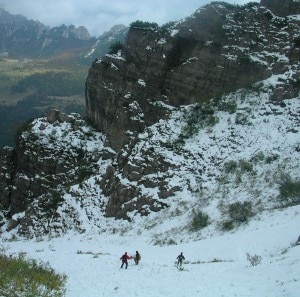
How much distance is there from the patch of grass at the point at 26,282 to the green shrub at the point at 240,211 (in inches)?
600

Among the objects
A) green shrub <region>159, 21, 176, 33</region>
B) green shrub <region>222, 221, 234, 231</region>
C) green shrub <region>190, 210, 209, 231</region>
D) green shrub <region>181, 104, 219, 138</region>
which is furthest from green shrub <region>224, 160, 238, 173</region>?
green shrub <region>159, 21, 176, 33</region>

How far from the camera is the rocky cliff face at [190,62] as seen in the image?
43938mm

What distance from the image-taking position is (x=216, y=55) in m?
45.1

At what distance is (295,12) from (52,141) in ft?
103

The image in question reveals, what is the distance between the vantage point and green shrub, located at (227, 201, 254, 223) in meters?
30.7

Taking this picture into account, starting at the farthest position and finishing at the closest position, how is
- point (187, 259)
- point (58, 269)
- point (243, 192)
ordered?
point (243, 192) → point (187, 259) → point (58, 269)

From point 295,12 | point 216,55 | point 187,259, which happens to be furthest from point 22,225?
point 295,12

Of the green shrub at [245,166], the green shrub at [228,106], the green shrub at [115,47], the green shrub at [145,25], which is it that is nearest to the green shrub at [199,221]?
the green shrub at [245,166]

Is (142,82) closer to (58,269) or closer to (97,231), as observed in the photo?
(97,231)

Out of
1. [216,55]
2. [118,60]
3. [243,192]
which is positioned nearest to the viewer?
[243,192]

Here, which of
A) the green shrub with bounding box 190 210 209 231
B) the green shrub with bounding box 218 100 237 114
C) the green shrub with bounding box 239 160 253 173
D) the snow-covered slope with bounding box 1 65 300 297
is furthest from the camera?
the green shrub with bounding box 218 100 237 114

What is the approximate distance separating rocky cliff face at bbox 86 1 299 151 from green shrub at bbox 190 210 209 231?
14466mm

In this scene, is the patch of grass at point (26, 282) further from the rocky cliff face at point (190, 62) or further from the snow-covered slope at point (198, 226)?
the rocky cliff face at point (190, 62)

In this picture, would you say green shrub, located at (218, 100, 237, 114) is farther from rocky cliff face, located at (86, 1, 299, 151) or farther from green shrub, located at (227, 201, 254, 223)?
green shrub, located at (227, 201, 254, 223)
